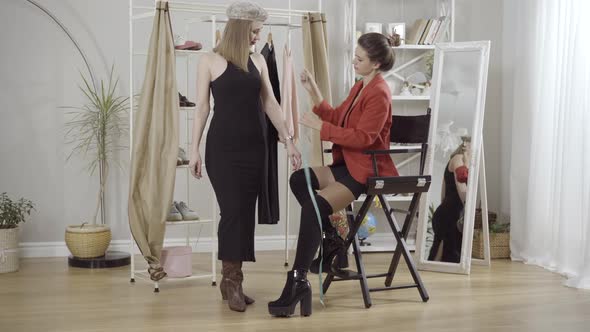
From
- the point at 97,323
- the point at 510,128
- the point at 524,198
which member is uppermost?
the point at 510,128

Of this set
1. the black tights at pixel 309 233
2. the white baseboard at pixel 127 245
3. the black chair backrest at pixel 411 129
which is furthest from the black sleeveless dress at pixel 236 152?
the white baseboard at pixel 127 245

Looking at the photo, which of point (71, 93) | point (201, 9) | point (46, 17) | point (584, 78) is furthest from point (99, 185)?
point (584, 78)

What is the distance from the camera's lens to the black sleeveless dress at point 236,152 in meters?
4.06

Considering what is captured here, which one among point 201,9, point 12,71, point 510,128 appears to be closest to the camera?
point 201,9

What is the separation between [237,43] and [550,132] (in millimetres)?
2430

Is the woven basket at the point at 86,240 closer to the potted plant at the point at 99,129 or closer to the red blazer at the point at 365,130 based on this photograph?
the potted plant at the point at 99,129

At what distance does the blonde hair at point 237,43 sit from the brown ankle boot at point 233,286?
1015 millimetres

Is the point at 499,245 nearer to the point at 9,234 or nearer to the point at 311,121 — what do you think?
the point at 311,121

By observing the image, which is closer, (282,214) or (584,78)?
(584,78)

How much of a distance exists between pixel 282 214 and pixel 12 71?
2.18 meters

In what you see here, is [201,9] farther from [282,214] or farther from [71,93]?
[282,214]

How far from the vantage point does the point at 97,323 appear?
376cm

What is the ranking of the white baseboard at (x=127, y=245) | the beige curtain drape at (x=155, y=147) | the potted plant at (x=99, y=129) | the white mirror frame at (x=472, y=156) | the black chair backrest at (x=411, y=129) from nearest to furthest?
the black chair backrest at (x=411, y=129), the beige curtain drape at (x=155, y=147), the white mirror frame at (x=472, y=156), the potted plant at (x=99, y=129), the white baseboard at (x=127, y=245)

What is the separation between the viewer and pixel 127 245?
5805mm
